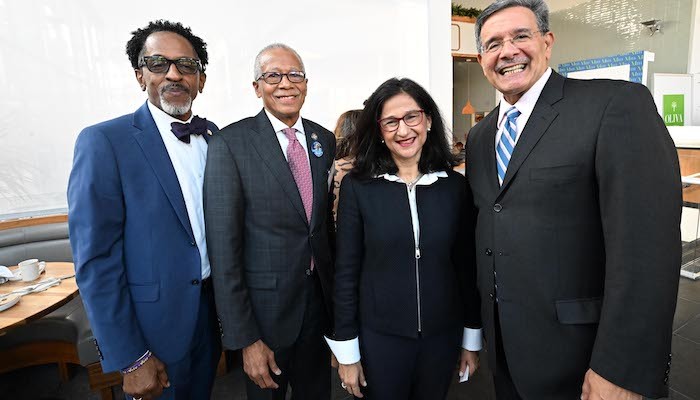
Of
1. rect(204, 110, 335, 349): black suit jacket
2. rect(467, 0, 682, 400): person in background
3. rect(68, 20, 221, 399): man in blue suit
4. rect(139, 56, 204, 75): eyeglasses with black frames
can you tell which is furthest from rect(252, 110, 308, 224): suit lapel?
rect(467, 0, 682, 400): person in background

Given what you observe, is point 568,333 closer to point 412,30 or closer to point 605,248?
point 605,248

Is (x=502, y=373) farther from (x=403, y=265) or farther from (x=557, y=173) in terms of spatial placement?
(x=557, y=173)

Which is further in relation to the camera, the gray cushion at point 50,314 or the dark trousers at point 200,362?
the gray cushion at point 50,314

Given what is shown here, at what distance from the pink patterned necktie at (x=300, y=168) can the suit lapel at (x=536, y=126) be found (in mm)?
735

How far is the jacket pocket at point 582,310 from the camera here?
114 centimetres

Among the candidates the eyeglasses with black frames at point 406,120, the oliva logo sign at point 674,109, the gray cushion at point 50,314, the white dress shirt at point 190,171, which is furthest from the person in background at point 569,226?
the oliva logo sign at point 674,109

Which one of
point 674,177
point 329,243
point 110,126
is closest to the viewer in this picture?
point 674,177

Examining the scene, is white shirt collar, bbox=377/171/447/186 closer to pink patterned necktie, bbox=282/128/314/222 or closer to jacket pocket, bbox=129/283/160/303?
pink patterned necktie, bbox=282/128/314/222

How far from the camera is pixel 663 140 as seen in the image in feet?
3.33

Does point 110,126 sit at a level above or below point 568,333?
above

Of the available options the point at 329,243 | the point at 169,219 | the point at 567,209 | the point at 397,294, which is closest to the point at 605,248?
the point at 567,209

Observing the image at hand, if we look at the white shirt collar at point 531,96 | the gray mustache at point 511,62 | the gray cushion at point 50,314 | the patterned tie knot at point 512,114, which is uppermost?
the gray mustache at point 511,62

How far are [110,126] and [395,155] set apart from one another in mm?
1068

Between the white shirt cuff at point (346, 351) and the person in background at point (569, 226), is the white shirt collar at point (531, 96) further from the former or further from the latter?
the white shirt cuff at point (346, 351)
